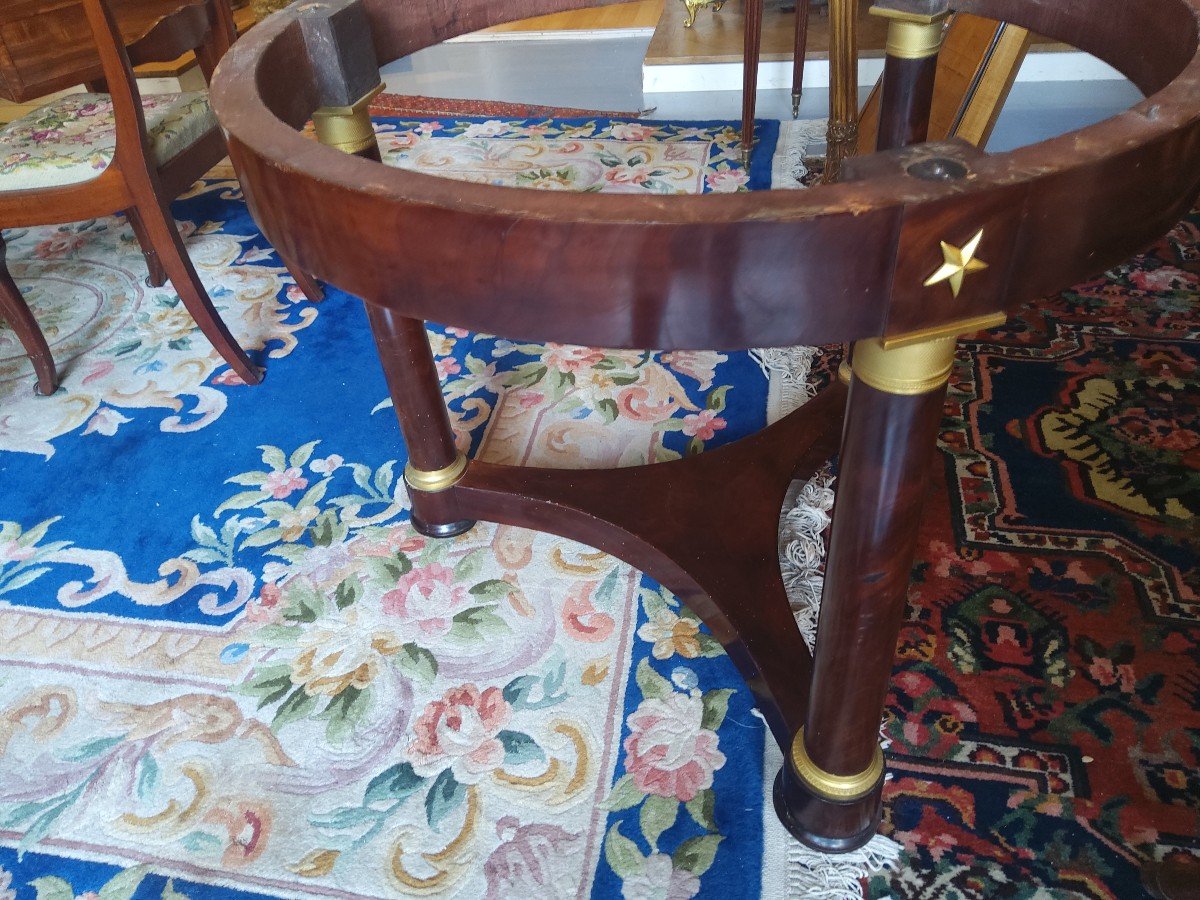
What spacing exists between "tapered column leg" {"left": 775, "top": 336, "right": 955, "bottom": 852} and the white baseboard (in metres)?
2.15

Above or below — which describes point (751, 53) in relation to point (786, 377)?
above

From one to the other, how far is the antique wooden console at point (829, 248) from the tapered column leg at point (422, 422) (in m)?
0.24

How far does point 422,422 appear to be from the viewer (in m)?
1.00

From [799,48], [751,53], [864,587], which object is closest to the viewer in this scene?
[864,587]

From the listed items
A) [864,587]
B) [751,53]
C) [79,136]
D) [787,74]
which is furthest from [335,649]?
[787,74]

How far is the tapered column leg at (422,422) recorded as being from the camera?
36.7 inches

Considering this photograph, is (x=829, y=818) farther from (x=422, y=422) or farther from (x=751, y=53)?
(x=751, y=53)

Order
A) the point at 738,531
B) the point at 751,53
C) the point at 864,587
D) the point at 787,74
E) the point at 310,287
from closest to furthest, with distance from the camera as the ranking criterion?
the point at 864,587, the point at 738,531, the point at 310,287, the point at 751,53, the point at 787,74

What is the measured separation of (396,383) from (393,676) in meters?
0.31

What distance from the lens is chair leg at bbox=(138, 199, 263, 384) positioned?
51.3 inches

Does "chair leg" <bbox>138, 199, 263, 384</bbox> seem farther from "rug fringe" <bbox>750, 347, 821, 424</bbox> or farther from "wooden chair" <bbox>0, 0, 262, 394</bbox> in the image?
"rug fringe" <bbox>750, 347, 821, 424</bbox>

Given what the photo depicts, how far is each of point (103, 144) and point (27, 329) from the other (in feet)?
1.00

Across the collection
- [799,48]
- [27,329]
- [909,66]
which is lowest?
[27,329]

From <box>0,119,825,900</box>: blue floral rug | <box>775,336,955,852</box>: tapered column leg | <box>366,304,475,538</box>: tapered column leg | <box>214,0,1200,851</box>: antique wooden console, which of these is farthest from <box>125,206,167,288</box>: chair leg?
→ <box>775,336,955,852</box>: tapered column leg
